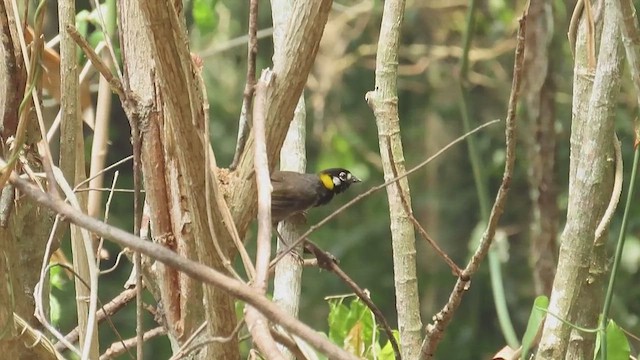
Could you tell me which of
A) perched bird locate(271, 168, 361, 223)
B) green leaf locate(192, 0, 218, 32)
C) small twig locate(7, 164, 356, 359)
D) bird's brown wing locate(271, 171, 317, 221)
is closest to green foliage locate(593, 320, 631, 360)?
perched bird locate(271, 168, 361, 223)

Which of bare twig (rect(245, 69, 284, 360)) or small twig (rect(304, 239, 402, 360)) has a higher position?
bare twig (rect(245, 69, 284, 360))

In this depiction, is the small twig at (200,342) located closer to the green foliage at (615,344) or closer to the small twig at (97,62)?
the small twig at (97,62)

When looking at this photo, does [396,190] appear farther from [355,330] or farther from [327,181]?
[327,181]

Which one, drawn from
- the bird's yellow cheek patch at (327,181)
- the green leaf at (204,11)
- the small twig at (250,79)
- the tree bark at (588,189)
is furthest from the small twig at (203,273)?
the bird's yellow cheek patch at (327,181)

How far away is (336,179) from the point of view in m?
3.16

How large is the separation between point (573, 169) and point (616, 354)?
240mm

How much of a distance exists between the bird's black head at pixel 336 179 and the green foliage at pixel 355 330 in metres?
1.27

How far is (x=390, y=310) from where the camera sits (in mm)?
5523

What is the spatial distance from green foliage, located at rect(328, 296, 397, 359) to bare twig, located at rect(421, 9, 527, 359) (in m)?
0.45

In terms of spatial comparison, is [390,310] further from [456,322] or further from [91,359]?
[91,359]

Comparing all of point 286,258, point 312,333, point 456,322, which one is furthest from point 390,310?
point 312,333

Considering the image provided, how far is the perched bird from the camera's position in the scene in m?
1.99

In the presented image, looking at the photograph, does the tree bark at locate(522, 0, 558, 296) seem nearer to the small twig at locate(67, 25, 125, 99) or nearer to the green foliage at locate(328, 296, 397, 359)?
the green foliage at locate(328, 296, 397, 359)

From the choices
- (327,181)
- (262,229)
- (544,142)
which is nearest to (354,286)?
(262,229)
